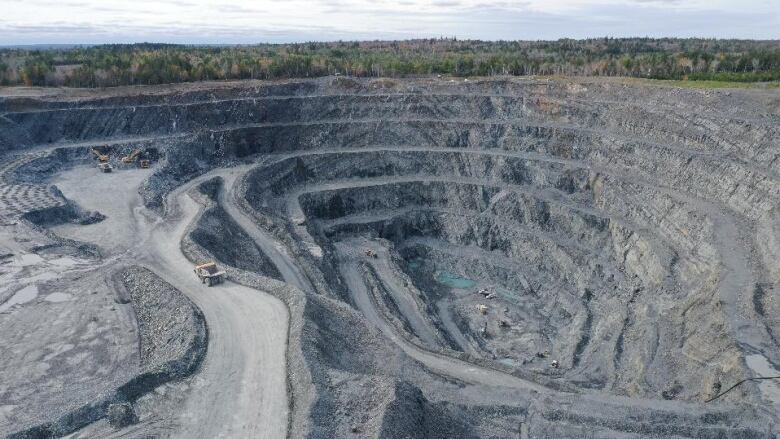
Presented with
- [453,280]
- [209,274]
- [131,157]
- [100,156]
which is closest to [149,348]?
[209,274]

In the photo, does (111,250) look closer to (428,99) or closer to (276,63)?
(428,99)

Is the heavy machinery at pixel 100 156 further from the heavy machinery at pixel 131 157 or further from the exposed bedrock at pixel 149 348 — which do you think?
the exposed bedrock at pixel 149 348

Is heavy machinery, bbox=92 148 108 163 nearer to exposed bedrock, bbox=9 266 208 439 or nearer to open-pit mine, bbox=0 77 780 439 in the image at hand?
open-pit mine, bbox=0 77 780 439

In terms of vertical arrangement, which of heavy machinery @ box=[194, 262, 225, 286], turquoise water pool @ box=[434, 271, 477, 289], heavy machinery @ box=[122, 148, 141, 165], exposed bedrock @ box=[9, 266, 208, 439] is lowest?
turquoise water pool @ box=[434, 271, 477, 289]

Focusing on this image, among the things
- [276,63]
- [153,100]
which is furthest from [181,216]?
[276,63]

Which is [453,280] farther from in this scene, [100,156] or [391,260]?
[100,156]

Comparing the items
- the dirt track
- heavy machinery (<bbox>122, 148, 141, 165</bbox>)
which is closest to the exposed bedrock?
the dirt track
